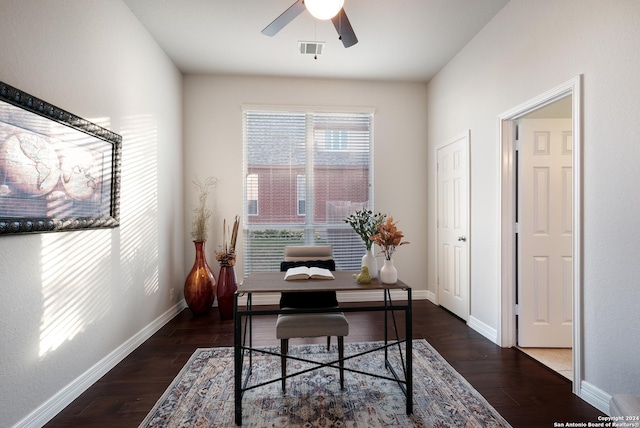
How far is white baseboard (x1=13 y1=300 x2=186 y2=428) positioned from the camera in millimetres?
1800

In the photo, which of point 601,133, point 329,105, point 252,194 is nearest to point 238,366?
point 601,133

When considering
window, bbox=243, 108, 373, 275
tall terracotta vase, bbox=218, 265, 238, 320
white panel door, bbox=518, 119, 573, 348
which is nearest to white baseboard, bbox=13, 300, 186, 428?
tall terracotta vase, bbox=218, 265, 238, 320

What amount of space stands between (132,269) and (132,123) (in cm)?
132

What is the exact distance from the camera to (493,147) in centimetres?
302

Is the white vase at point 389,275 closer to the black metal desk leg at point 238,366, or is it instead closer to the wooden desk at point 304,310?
the wooden desk at point 304,310

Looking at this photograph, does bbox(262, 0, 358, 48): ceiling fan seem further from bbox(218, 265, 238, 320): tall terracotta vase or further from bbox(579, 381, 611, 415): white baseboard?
bbox(579, 381, 611, 415): white baseboard

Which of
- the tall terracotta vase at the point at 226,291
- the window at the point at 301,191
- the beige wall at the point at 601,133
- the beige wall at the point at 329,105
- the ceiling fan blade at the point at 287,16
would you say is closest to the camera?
the beige wall at the point at 601,133

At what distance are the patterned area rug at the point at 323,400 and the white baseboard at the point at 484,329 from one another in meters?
0.73

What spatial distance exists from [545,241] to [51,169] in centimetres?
377

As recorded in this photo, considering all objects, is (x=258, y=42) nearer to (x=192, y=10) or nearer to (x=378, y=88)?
(x=192, y=10)

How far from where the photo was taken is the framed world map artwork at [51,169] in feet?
5.30

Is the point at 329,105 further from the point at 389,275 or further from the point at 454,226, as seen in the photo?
the point at 389,275

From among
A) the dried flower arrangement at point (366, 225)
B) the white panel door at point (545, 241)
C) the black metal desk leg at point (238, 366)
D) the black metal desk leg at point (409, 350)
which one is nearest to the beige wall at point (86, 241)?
the black metal desk leg at point (238, 366)

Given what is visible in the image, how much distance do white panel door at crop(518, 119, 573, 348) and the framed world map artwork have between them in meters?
3.48
